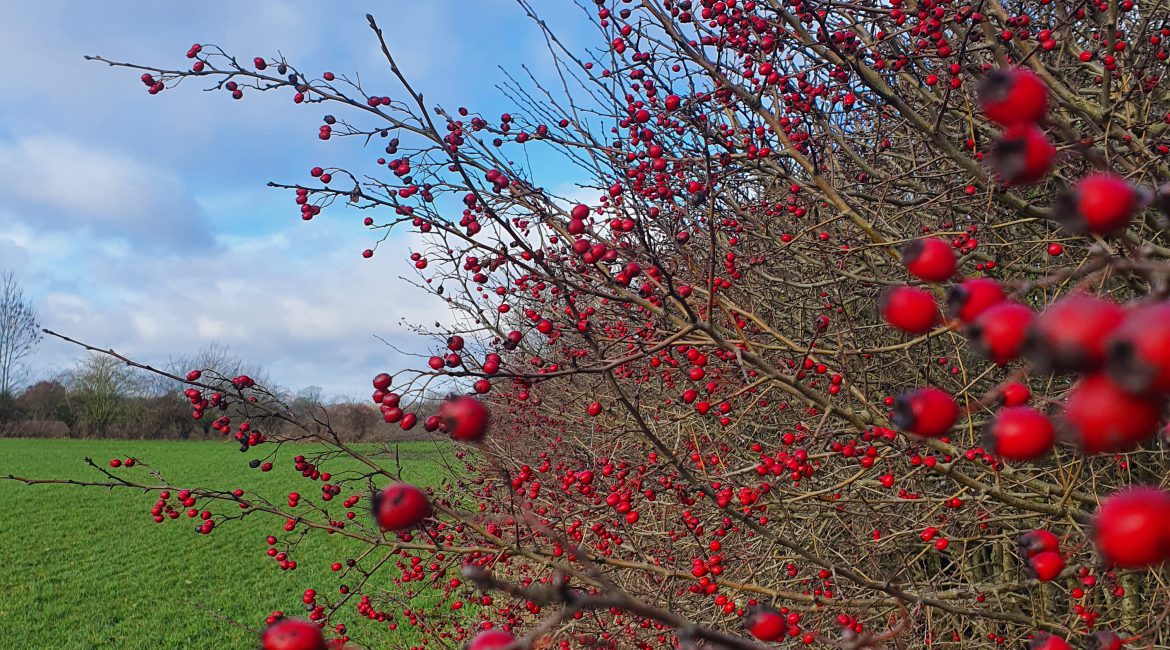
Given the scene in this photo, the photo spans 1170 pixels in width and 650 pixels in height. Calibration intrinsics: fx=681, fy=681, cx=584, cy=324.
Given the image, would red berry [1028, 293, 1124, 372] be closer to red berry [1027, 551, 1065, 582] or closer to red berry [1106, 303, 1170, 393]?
red berry [1106, 303, 1170, 393]

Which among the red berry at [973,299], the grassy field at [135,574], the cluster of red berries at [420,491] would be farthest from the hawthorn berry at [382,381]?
the grassy field at [135,574]

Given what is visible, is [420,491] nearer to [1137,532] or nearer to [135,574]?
[1137,532]

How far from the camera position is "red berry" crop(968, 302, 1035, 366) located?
663 mm

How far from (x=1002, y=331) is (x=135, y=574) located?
1657cm

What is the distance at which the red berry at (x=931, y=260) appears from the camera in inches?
37.3

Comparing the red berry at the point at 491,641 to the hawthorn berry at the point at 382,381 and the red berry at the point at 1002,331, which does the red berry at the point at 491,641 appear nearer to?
the red berry at the point at 1002,331

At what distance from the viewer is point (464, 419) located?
1060 mm

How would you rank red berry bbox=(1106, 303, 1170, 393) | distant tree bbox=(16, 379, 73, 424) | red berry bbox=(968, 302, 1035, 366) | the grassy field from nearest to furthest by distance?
red berry bbox=(1106, 303, 1170, 393)
red berry bbox=(968, 302, 1035, 366)
the grassy field
distant tree bbox=(16, 379, 73, 424)

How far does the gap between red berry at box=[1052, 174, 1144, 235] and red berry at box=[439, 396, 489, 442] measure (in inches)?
31.3

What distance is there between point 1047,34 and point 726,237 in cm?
230

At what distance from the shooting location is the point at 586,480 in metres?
3.03

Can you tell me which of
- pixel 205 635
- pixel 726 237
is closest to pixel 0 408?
pixel 205 635

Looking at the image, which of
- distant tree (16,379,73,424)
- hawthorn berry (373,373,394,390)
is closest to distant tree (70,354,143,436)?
distant tree (16,379,73,424)

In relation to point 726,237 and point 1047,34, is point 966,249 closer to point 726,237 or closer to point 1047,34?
point 1047,34
